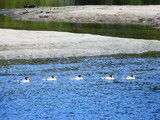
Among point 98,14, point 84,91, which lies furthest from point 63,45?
point 98,14

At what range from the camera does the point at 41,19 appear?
76.8m

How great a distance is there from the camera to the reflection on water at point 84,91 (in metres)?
30.6

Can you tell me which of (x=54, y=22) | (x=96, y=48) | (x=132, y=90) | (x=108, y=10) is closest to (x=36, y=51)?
(x=96, y=48)

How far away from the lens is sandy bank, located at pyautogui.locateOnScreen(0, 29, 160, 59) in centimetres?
4859

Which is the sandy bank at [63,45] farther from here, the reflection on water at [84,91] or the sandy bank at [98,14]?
the sandy bank at [98,14]

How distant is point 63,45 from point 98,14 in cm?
2619

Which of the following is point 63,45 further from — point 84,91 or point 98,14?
point 98,14

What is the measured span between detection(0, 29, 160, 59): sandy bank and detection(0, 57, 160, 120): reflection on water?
311 centimetres

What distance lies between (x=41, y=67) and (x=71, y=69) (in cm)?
236

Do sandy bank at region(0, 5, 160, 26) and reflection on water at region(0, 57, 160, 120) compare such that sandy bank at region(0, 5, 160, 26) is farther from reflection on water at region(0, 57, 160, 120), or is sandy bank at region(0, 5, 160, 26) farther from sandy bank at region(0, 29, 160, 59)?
reflection on water at region(0, 57, 160, 120)

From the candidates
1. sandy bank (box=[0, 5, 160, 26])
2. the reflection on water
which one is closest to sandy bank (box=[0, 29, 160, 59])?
the reflection on water

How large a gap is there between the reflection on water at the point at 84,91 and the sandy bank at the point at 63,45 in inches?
122

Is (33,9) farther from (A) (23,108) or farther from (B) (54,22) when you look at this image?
(A) (23,108)

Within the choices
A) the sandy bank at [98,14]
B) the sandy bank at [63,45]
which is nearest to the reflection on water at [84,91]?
the sandy bank at [63,45]
